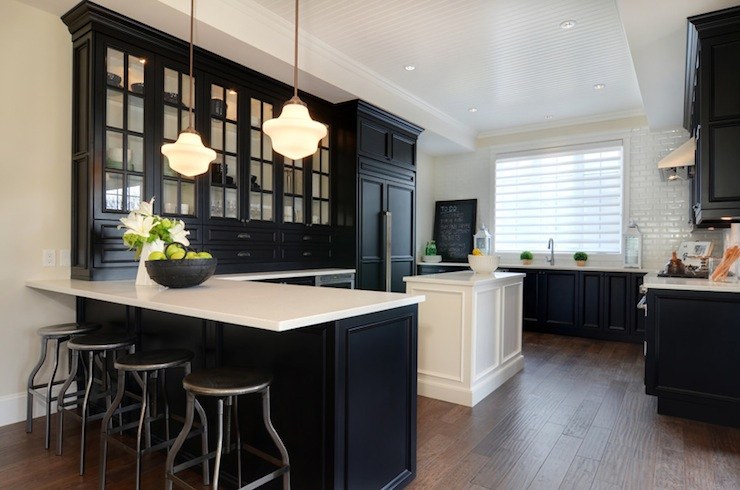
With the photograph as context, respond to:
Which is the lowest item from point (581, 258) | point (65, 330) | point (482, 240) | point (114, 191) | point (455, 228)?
point (65, 330)

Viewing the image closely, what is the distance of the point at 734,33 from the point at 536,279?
12.0 feet

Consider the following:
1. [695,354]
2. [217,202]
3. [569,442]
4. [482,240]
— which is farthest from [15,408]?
[482,240]

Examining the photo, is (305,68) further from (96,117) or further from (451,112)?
→ (451,112)

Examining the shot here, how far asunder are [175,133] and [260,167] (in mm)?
881

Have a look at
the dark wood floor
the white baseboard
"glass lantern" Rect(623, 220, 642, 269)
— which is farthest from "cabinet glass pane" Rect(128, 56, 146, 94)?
"glass lantern" Rect(623, 220, 642, 269)

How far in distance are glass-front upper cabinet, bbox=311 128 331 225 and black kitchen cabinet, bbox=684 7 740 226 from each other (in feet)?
11.2

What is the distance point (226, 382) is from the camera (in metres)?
1.60

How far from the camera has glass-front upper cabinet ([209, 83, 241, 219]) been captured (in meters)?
3.77

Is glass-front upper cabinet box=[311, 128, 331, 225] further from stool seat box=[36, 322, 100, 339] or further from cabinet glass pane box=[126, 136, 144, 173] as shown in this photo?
stool seat box=[36, 322, 100, 339]

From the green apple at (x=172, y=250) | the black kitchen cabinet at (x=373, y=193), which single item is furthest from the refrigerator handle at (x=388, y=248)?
the green apple at (x=172, y=250)

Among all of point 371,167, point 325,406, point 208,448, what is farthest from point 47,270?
point 371,167

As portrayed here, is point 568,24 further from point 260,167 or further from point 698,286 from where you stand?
point 260,167

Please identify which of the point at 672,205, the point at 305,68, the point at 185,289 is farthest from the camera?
the point at 672,205

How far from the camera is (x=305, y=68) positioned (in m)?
3.95
